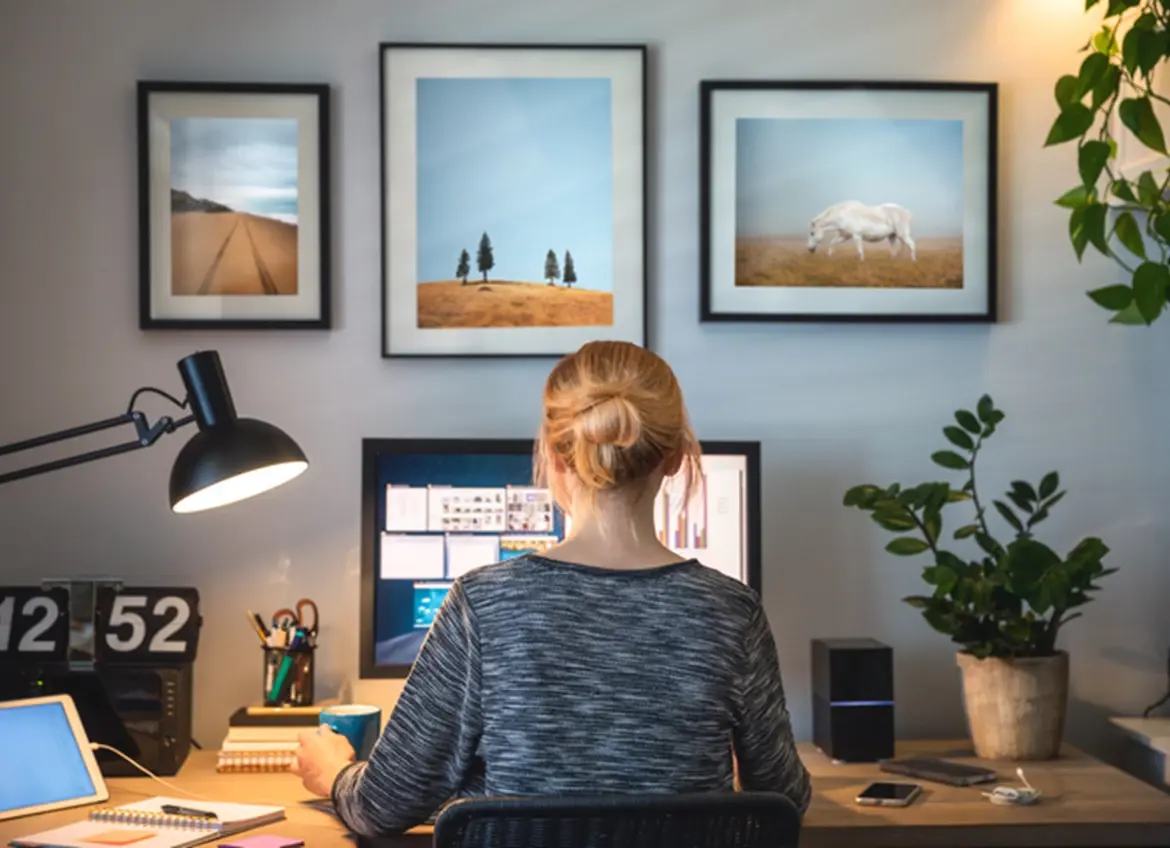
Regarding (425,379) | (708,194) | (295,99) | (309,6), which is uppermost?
(309,6)

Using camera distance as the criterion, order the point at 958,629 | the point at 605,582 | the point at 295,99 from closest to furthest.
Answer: the point at 605,582 < the point at 958,629 < the point at 295,99

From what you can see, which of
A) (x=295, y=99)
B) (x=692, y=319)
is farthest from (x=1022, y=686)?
(x=295, y=99)

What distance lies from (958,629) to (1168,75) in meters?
1.03

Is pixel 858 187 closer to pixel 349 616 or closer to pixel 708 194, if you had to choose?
pixel 708 194

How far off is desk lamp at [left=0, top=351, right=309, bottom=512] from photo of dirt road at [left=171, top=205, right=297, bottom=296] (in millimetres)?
601

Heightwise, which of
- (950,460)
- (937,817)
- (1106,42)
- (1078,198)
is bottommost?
(937,817)

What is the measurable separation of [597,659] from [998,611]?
105cm

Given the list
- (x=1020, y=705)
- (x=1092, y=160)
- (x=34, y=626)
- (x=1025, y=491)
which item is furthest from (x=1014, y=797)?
(x=34, y=626)

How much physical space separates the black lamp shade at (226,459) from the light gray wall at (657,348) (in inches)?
22.4

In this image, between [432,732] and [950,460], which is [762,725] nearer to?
[432,732]

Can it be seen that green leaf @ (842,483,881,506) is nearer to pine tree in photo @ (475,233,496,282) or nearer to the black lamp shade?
pine tree in photo @ (475,233,496,282)

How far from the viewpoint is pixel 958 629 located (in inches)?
87.8

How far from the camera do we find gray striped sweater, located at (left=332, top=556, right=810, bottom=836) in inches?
55.3

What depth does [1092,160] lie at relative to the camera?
2.10 meters
